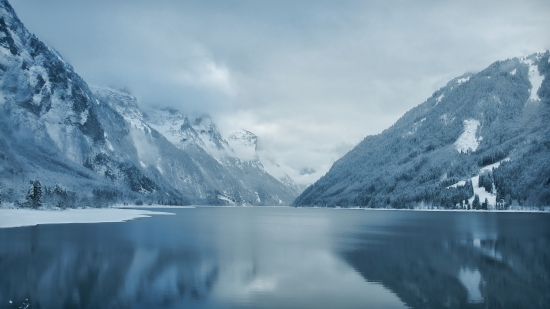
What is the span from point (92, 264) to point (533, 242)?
73.4m

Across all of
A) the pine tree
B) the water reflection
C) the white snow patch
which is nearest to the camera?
the water reflection

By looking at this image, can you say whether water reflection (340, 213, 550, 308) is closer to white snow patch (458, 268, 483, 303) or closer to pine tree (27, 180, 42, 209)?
white snow patch (458, 268, 483, 303)

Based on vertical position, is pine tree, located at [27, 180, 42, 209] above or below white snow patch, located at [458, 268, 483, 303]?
above

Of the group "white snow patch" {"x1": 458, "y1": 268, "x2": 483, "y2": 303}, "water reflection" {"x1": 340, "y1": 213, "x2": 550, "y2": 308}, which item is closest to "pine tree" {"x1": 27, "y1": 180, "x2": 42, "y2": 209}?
"water reflection" {"x1": 340, "y1": 213, "x2": 550, "y2": 308}

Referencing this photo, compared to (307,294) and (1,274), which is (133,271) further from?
(307,294)

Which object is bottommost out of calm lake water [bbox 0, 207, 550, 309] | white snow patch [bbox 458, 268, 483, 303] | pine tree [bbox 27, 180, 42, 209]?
calm lake water [bbox 0, 207, 550, 309]

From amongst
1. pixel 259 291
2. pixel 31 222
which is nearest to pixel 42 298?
pixel 259 291

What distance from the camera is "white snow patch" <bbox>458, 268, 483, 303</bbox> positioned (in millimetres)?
36406

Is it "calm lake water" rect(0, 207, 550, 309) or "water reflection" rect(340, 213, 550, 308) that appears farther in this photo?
"water reflection" rect(340, 213, 550, 308)

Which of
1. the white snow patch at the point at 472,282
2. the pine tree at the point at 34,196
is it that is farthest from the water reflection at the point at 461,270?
the pine tree at the point at 34,196

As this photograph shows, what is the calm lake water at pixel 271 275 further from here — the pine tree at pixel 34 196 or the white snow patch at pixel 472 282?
the pine tree at pixel 34 196

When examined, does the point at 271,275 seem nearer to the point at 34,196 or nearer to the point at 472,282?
the point at 472,282

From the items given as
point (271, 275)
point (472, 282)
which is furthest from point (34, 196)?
point (472, 282)

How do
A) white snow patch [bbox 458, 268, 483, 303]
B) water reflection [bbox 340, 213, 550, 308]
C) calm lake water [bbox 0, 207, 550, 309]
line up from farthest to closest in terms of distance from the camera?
white snow patch [bbox 458, 268, 483, 303] → water reflection [bbox 340, 213, 550, 308] → calm lake water [bbox 0, 207, 550, 309]
